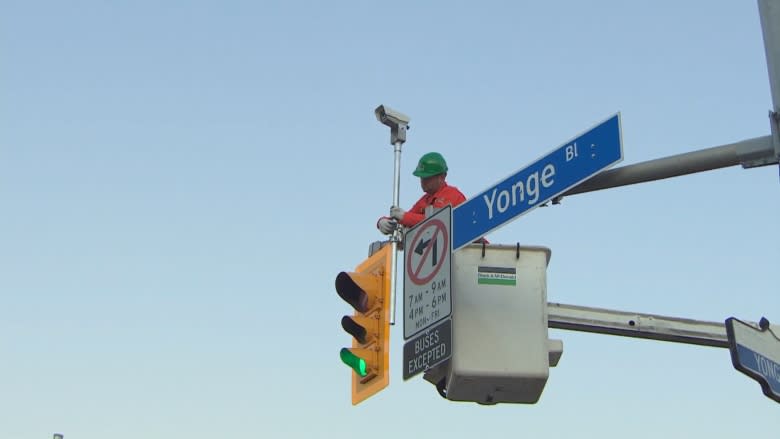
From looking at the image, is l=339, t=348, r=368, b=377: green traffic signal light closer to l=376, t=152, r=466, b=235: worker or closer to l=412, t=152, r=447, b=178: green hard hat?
l=376, t=152, r=466, b=235: worker

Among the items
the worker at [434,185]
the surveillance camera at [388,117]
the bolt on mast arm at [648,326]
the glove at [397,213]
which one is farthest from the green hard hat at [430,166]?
the bolt on mast arm at [648,326]

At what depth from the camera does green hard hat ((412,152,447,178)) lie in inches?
316

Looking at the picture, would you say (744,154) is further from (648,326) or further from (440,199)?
(440,199)

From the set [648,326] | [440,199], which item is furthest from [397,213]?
[648,326]

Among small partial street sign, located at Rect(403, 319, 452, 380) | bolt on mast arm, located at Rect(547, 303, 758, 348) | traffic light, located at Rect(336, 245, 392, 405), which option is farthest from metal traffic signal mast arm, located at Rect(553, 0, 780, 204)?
traffic light, located at Rect(336, 245, 392, 405)

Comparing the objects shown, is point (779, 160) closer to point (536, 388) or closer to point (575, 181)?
point (575, 181)

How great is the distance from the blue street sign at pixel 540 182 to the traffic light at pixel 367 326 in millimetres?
605

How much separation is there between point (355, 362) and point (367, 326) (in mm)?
243

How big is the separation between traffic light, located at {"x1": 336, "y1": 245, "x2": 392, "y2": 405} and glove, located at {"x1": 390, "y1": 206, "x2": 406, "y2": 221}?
1.40ft

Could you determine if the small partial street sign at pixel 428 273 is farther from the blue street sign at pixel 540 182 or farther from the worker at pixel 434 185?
the worker at pixel 434 185

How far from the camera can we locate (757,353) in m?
5.66

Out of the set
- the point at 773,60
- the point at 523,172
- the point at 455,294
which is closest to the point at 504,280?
the point at 455,294

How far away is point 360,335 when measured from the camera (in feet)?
22.1

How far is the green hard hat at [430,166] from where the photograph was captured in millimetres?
8031
